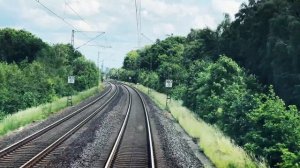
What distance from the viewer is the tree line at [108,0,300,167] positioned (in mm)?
22812

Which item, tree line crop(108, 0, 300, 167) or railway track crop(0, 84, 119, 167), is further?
tree line crop(108, 0, 300, 167)

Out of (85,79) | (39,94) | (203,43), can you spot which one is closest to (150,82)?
(85,79)

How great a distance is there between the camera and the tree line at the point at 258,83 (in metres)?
22.8

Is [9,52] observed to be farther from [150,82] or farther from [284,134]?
[284,134]

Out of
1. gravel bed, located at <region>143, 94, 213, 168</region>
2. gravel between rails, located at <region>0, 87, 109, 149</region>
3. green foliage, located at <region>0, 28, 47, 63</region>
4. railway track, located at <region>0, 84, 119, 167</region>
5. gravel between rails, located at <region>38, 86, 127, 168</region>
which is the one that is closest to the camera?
railway track, located at <region>0, 84, 119, 167</region>

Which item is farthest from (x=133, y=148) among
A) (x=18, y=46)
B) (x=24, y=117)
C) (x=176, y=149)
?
(x=18, y=46)

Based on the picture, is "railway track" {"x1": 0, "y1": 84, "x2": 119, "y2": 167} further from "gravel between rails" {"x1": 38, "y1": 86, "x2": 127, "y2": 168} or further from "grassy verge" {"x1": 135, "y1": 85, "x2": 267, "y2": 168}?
"grassy verge" {"x1": 135, "y1": 85, "x2": 267, "y2": 168}

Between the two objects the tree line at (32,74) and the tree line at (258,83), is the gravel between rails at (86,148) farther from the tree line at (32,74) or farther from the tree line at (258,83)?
the tree line at (32,74)

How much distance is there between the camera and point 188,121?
108 ft

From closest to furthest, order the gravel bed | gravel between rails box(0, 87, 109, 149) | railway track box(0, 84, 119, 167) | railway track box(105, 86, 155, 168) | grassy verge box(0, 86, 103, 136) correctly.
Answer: railway track box(0, 84, 119, 167), railway track box(105, 86, 155, 168), the gravel bed, gravel between rails box(0, 87, 109, 149), grassy verge box(0, 86, 103, 136)

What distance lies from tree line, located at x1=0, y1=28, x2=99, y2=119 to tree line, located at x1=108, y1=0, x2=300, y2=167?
659 inches

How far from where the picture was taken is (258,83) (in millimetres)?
42719

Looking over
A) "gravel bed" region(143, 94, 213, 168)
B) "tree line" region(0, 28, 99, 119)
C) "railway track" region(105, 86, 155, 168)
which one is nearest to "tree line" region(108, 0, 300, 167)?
"gravel bed" region(143, 94, 213, 168)

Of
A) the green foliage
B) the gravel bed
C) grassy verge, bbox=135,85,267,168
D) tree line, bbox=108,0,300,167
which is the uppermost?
the green foliage
